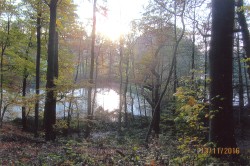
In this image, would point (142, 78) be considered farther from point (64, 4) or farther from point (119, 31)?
point (64, 4)

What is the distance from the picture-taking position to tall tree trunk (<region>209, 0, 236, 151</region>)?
212 inches

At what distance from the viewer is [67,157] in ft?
25.6

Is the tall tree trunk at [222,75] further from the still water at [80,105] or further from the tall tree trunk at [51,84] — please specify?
the still water at [80,105]

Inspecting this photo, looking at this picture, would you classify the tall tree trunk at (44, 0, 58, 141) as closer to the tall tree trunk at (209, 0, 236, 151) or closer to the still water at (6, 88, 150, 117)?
the still water at (6, 88, 150, 117)

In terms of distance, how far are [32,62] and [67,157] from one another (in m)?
15.3

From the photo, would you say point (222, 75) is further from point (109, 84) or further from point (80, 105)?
point (109, 84)

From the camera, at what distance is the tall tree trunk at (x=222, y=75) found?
5375mm

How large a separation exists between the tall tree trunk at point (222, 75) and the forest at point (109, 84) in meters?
0.02

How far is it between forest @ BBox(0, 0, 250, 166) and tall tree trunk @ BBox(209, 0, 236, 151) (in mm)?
21

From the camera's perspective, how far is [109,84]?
140 feet

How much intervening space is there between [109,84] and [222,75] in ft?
123

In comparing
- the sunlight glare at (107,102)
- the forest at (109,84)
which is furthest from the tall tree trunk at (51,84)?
the sunlight glare at (107,102)

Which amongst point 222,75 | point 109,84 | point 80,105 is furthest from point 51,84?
point 109,84

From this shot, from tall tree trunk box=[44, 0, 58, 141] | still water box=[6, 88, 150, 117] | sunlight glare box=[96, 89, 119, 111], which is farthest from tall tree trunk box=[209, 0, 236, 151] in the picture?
sunlight glare box=[96, 89, 119, 111]
